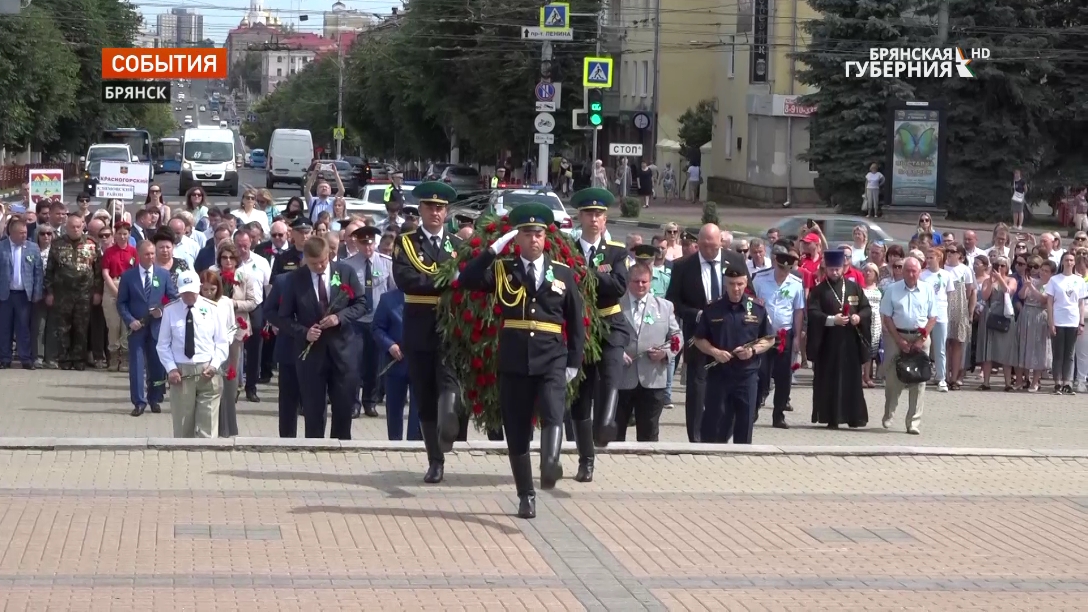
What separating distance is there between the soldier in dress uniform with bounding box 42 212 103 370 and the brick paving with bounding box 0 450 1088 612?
759cm

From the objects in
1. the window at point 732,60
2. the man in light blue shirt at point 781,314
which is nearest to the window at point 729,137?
the window at point 732,60

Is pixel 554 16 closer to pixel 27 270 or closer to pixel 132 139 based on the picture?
pixel 27 270

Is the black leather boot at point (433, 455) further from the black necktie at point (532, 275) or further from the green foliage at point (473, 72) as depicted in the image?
the green foliage at point (473, 72)

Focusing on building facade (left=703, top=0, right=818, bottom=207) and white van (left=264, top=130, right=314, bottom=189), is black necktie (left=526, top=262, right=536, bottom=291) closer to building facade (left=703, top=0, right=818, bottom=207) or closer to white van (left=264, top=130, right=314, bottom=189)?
building facade (left=703, top=0, right=818, bottom=207)

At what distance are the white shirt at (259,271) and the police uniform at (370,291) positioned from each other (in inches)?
37.2

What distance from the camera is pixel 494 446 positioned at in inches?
466

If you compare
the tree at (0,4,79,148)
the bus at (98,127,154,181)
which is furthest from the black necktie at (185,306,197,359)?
the bus at (98,127,154,181)

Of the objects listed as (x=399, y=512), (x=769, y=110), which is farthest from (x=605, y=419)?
(x=769, y=110)

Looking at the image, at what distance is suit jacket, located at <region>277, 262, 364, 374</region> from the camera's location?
1210 cm

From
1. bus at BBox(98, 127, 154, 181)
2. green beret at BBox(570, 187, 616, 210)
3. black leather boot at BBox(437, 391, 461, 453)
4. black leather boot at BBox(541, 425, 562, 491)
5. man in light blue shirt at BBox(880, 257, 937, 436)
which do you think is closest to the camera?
black leather boot at BBox(541, 425, 562, 491)

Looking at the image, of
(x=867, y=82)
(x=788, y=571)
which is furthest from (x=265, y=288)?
(x=867, y=82)

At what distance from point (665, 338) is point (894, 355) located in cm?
362

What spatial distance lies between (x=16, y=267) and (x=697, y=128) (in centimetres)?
4766

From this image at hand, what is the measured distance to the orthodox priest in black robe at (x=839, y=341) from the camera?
15.7 meters
